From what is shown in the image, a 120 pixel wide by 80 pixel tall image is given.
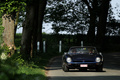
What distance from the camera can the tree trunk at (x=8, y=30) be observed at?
61.6ft

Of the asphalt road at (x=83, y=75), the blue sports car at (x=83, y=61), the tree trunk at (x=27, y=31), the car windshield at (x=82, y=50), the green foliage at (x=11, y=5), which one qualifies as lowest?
the asphalt road at (x=83, y=75)

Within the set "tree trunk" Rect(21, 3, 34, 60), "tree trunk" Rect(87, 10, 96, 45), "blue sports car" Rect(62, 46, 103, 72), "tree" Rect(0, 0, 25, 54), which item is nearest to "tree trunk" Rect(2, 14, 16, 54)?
"tree" Rect(0, 0, 25, 54)

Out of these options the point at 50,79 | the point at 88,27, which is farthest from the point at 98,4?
the point at 50,79

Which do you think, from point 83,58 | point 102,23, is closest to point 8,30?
point 83,58

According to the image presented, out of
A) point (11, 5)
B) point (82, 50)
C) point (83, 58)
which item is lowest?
point (83, 58)

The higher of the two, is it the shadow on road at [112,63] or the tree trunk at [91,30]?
the tree trunk at [91,30]

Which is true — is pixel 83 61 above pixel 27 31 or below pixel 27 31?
below

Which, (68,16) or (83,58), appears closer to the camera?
(83,58)

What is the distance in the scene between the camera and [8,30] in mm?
19016

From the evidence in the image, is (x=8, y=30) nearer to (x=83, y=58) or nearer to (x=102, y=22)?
(x=83, y=58)

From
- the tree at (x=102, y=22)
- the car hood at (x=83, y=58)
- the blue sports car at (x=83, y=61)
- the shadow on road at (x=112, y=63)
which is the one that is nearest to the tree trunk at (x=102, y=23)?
the tree at (x=102, y=22)

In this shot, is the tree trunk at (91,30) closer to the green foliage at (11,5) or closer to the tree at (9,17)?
the tree at (9,17)

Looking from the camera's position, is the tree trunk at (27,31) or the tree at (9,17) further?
the tree trunk at (27,31)

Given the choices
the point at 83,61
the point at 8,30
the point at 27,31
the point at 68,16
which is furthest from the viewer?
the point at 68,16
